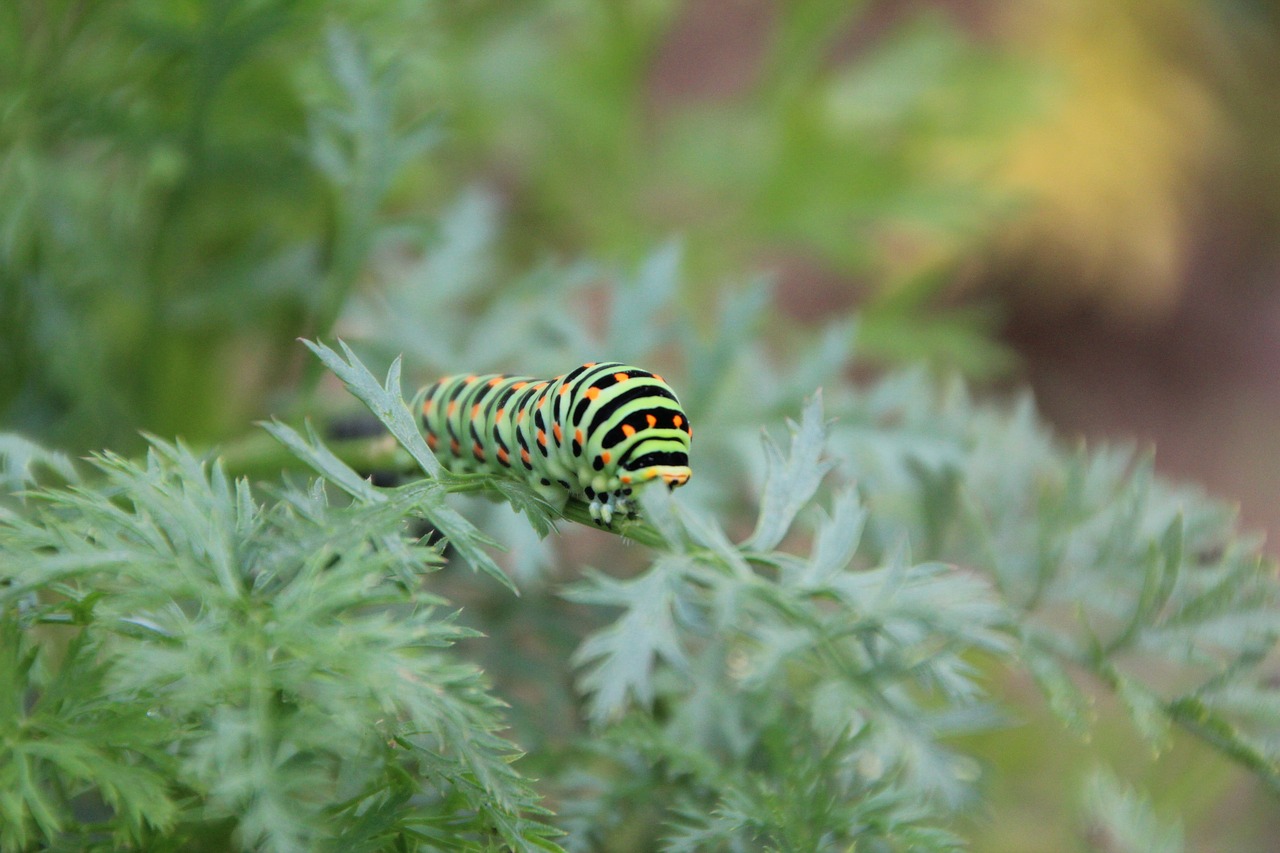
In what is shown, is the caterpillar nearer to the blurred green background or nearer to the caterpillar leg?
the caterpillar leg

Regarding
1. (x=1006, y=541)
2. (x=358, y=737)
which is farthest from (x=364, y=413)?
(x=1006, y=541)

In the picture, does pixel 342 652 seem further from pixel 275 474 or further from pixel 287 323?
pixel 287 323

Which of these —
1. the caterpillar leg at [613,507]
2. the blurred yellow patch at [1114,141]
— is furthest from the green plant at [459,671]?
the blurred yellow patch at [1114,141]

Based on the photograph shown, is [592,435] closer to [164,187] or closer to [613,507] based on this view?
[613,507]

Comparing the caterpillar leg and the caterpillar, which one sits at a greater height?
the caterpillar

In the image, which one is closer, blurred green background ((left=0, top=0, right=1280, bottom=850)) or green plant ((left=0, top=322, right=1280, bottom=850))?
green plant ((left=0, top=322, right=1280, bottom=850))

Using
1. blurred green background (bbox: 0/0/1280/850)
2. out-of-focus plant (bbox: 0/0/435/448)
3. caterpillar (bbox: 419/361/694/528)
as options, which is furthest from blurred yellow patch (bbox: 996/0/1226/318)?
caterpillar (bbox: 419/361/694/528)

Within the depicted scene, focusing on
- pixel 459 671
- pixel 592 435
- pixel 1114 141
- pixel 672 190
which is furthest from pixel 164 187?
pixel 1114 141
